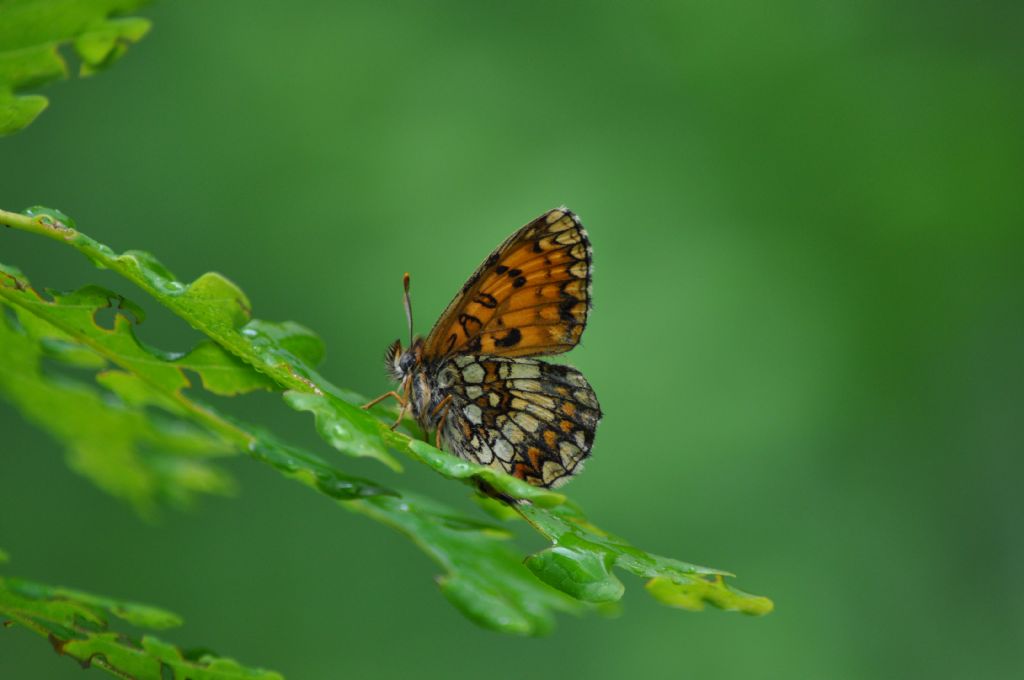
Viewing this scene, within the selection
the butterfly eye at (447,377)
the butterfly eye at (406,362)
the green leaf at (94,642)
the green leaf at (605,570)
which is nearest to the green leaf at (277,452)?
the green leaf at (605,570)

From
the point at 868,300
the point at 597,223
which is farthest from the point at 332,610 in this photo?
the point at 868,300

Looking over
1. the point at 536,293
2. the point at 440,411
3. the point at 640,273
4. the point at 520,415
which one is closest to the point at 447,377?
the point at 440,411

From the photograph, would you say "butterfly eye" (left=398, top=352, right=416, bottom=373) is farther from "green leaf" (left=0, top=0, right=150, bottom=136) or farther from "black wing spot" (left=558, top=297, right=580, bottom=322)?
"green leaf" (left=0, top=0, right=150, bottom=136)

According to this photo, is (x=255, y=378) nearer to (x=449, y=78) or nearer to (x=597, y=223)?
(x=597, y=223)

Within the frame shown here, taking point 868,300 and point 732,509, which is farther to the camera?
point 868,300

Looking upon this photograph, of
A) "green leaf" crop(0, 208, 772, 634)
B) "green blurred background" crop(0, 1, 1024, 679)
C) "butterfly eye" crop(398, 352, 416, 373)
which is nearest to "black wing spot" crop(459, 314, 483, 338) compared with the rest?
"butterfly eye" crop(398, 352, 416, 373)

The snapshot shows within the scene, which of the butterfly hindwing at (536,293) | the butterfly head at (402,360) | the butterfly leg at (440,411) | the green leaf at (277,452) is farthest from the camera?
the butterfly head at (402,360)

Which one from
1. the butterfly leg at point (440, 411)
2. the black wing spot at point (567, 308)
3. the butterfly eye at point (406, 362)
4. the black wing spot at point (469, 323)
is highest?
the black wing spot at point (567, 308)

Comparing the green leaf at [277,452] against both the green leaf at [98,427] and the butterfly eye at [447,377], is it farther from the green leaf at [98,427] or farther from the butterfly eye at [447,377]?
the butterfly eye at [447,377]
